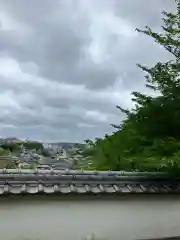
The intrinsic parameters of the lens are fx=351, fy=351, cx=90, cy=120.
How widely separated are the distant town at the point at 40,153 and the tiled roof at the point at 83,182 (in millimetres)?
2691

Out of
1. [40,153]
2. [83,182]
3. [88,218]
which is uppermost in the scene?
[40,153]

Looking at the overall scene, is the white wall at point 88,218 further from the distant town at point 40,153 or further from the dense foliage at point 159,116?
the distant town at point 40,153

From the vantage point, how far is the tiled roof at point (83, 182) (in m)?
4.97

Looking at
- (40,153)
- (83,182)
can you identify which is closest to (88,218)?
(83,182)

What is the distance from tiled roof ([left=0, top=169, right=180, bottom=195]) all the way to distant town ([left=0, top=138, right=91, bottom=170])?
2.69 m

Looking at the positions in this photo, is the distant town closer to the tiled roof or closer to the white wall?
Answer: the tiled roof

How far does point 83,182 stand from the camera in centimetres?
527

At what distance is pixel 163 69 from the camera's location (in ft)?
21.8

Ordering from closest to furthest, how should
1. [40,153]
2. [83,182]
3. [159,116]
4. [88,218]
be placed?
[88,218] < [83,182] < [159,116] < [40,153]

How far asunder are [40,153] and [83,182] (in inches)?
228

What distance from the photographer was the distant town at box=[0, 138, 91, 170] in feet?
28.2

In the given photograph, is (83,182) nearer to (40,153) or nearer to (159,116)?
(159,116)

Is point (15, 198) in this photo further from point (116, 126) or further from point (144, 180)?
point (116, 126)

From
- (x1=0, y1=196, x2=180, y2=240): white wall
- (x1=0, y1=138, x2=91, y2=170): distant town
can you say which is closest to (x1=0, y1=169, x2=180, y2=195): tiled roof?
(x1=0, y1=196, x2=180, y2=240): white wall
